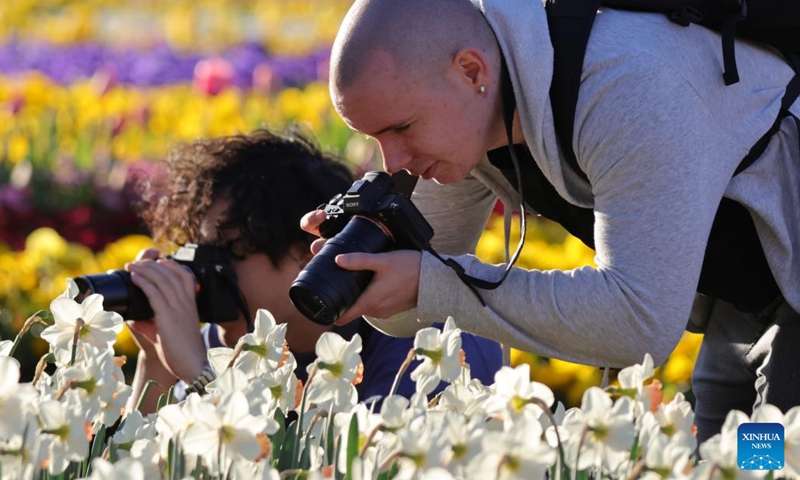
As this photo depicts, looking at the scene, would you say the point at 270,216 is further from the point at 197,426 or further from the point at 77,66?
the point at 77,66

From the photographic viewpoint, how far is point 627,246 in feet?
5.38

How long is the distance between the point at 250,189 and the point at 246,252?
5.1 inches

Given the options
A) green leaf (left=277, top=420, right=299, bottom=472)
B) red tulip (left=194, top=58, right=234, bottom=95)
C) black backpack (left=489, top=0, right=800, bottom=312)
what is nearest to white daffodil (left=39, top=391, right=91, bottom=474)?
green leaf (left=277, top=420, right=299, bottom=472)

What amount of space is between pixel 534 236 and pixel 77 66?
4.26 metres

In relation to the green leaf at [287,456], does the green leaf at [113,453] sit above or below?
above

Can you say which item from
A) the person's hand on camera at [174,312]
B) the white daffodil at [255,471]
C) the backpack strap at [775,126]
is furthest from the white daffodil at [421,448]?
the person's hand on camera at [174,312]

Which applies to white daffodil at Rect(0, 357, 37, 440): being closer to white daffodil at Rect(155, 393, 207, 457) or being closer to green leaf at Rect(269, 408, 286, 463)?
white daffodil at Rect(155, 393, 207, 457)

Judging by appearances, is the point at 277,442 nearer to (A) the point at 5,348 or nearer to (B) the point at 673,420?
(A) the point at 5,348

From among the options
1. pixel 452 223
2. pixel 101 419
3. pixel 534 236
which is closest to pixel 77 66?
pixel 534 236

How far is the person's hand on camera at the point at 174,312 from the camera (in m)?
2.40

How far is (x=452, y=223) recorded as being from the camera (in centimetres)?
213

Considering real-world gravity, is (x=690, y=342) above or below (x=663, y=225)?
below

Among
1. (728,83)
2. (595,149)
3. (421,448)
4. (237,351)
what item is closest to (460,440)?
(421,448)

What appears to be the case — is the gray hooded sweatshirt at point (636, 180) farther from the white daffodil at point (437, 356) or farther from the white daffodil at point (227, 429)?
the white daffodil at point (227, 429)
